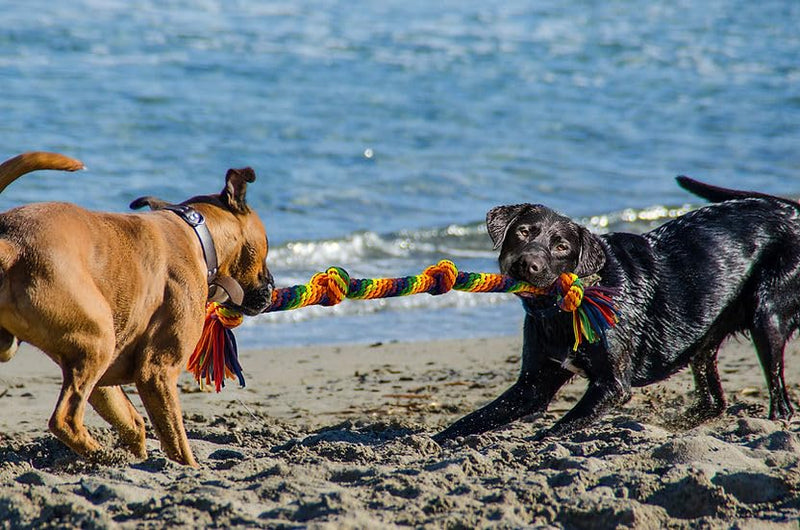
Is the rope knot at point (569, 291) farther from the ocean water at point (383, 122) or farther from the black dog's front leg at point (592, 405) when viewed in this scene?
the ocean water at point (383, 122)

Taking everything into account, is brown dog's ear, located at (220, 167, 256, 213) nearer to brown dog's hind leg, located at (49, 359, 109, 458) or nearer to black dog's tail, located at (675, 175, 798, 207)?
brown dog's hind leg, located at (49, 359, 109, 458)

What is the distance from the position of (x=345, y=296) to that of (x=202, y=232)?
85 cm

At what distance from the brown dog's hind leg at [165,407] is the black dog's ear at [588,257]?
6.49 feet

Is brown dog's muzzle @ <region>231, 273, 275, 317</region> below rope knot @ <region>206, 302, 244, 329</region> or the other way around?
the other way around

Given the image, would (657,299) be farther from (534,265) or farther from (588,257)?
(534,265)

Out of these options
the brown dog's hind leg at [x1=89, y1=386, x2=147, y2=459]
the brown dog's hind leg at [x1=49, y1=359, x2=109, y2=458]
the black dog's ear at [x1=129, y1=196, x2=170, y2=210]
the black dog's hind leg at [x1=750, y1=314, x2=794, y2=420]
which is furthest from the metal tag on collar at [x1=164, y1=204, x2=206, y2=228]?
the black dog's hind leg at [x1=750, y1=314, x2=794, y2=420]

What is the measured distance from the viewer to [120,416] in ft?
14.9

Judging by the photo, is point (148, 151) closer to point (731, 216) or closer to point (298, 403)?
point (298, 403)

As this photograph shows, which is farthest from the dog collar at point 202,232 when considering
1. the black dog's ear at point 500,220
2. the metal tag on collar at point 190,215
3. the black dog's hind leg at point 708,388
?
the black dog's hind leg at point 708,388

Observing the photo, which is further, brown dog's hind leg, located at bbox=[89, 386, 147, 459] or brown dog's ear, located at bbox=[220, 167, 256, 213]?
brown dog's ear, located at bbox=[220, 167, 256, 213]

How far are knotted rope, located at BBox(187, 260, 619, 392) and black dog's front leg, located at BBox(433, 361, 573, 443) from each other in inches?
11.1

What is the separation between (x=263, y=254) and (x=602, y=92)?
13751mm

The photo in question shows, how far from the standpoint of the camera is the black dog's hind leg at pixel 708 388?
577 centimetres

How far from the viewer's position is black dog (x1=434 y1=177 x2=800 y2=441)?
5098 mm
